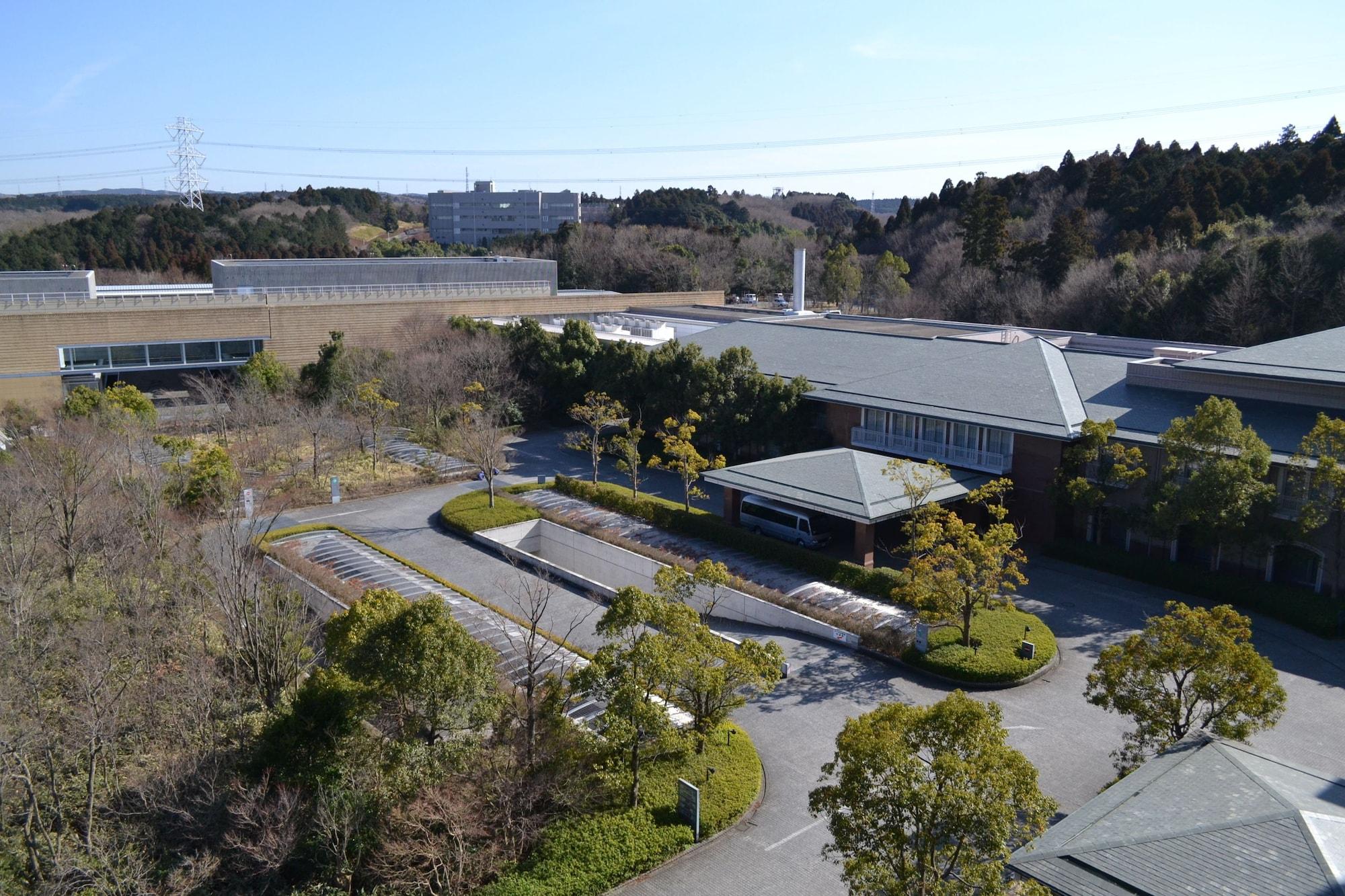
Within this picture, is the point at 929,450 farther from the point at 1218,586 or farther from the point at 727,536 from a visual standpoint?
the point at 1218,586

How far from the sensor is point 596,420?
2823cm

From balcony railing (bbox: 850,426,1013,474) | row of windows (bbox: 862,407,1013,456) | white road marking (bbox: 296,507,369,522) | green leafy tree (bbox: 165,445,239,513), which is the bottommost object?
white road marking (bbox: 296,507,369,522)

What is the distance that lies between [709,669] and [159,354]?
32932mm

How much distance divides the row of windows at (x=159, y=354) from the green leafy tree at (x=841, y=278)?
32.7 m

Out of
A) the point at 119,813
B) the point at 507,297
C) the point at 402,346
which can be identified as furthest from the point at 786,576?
the point at 507,297

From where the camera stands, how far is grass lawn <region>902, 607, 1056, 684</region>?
16.5 meters

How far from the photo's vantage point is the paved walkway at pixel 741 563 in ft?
62.6

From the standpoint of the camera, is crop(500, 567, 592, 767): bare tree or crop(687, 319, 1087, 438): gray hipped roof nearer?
crop(500, 567, 592, 767): bare tree

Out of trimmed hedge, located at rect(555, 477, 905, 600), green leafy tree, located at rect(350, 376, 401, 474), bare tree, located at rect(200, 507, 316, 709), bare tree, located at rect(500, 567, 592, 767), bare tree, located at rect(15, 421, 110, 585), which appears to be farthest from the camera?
green leafy tree, located at rect(350, 376, 401, 474)

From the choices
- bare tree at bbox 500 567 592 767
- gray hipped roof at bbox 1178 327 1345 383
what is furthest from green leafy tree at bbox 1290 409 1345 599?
bare tree at bbox 500 567 592 767

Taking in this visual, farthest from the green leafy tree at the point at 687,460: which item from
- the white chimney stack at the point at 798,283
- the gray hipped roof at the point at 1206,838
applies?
the white chimney stack at the point at 798,283

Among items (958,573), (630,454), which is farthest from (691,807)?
(630,454)

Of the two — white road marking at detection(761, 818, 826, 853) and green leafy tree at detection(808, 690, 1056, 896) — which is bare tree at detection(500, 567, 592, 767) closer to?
white road marking at detection(761, 818, 826, 853)

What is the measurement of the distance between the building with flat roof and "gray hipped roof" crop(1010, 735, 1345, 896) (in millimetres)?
11053
